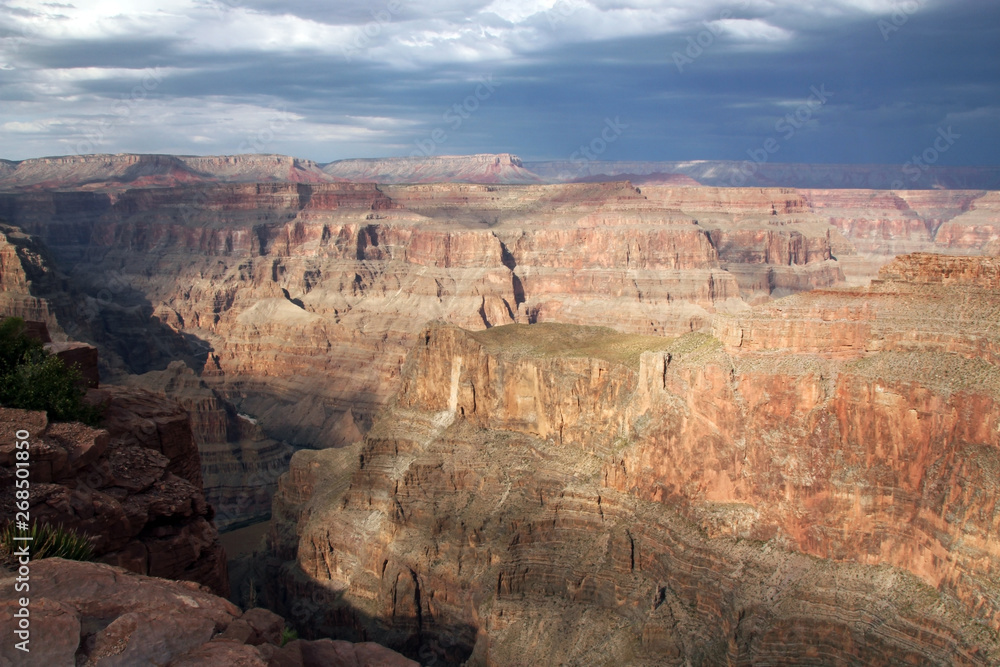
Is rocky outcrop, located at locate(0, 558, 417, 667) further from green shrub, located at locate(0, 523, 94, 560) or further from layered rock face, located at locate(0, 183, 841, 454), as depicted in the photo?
layered rock face, located at locate(0, 183, 841, 454)

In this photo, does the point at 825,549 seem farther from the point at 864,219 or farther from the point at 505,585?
the point at 864,219

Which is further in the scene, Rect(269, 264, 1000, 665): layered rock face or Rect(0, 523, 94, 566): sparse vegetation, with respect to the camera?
Rect(269, 264, 1000, 665): layered rock face

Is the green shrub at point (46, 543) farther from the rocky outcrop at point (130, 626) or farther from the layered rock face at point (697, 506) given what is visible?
the layered rock face at point (697, 506)

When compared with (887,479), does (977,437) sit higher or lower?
higher

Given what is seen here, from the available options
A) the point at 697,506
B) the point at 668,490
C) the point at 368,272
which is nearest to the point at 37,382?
the point at 697,506

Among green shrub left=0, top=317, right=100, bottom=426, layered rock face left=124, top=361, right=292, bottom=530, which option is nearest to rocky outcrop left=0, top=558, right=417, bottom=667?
green shrub left=0, top=317, right=100, bottom=426


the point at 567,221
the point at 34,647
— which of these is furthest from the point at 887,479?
the point at 567,221
